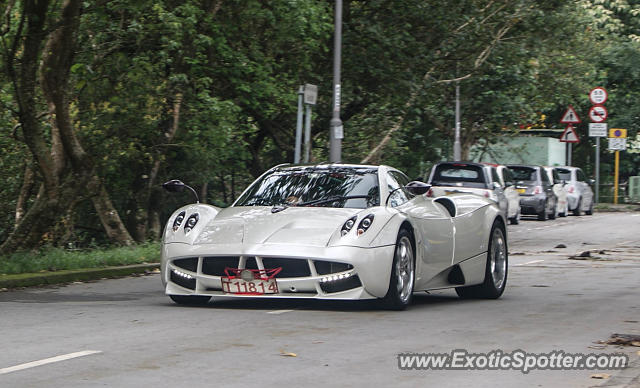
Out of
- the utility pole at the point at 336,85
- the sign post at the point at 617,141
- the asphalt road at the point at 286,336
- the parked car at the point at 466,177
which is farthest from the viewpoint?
the sign post at the point at 617,141

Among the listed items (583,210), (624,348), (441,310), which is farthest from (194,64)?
(583,210)

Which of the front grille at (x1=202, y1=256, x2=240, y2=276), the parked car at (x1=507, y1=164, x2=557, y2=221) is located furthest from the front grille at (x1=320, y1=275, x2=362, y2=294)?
the parked car at (x1=507, y1=164, x2=557, y2=221)

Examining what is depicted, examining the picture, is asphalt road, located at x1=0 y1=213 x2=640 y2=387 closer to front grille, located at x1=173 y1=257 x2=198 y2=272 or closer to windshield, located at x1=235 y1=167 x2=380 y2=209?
front grille, located at x1=173 y1=257 x2=198 y2=272

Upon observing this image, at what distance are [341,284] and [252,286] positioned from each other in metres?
0.77

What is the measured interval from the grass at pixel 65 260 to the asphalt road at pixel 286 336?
0.73 metres

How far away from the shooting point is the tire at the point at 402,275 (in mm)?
10336

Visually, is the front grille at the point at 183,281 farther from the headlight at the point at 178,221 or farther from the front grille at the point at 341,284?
the front grille at the point at 341,284

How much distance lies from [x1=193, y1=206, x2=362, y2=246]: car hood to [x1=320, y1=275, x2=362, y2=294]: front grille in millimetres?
342

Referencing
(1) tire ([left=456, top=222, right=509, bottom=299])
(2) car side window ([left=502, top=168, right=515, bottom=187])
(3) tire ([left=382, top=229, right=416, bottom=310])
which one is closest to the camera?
(3) tire ([left=382, top=229, right=416, bottom=310])

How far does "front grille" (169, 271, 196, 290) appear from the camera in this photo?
10.5 meters

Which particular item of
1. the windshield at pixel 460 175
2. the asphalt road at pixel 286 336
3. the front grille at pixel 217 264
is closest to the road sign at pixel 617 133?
the windshield at pixel 460 175

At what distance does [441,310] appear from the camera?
10.9 meters

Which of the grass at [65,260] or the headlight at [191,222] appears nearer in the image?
the headlight at [191,222]

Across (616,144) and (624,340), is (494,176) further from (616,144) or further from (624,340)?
(624,340)
